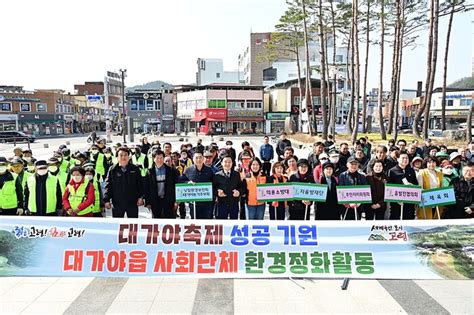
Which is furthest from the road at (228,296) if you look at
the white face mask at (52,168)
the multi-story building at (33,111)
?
the multi-story building at (33,111)

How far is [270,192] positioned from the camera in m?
6.43

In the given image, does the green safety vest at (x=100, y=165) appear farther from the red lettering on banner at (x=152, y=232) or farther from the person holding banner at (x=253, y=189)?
the red lettering on banner at (x=152, y=232)

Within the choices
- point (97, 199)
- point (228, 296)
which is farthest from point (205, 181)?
point (228, 296)

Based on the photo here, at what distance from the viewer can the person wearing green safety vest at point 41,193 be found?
6090 mm

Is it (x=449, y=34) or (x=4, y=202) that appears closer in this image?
(x=4, y=202)

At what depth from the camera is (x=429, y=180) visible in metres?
6.86

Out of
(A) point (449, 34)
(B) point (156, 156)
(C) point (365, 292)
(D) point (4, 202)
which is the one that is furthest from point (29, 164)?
(A) point (449, 34)

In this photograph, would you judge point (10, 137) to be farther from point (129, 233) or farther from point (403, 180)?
point (403, 180)

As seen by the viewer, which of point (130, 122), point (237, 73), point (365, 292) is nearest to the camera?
point (365, 292)

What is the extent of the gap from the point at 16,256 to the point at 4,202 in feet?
4.54

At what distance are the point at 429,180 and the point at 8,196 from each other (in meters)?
7.26

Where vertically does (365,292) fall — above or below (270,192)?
below

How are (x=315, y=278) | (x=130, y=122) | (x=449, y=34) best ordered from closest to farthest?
(x=315, y=278), (x=449, y=34), (x=130, y=122)

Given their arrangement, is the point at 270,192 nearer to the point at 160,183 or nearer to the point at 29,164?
the point at 160,183
